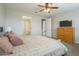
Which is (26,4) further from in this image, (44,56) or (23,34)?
(44,56)

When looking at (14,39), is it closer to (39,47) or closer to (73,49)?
(39,47)

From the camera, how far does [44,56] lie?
4.31 feet

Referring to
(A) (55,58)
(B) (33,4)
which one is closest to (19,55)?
(A) (55,58)

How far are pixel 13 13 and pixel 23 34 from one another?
1.03 ft

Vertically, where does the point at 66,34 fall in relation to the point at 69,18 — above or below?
below

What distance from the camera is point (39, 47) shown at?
1404mm

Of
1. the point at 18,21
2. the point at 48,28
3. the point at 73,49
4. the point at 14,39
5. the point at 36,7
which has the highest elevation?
the point at 36,7

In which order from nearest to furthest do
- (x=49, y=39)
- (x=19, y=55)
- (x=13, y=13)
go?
(x=19, y=55) < (x=13, y=13) < (x=49, y=39)

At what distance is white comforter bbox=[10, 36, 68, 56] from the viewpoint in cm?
132

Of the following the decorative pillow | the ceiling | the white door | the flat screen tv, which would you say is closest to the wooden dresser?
the flat screen tv

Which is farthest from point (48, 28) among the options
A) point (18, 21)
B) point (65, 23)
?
point (18, 21)

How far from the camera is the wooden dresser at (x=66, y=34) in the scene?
1.45 meters

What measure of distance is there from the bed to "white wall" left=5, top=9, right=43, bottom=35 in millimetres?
102

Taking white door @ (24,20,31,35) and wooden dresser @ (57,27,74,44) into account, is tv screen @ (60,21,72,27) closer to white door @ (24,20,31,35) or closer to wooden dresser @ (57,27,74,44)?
wooden dresser @ (57,27,74,44)
